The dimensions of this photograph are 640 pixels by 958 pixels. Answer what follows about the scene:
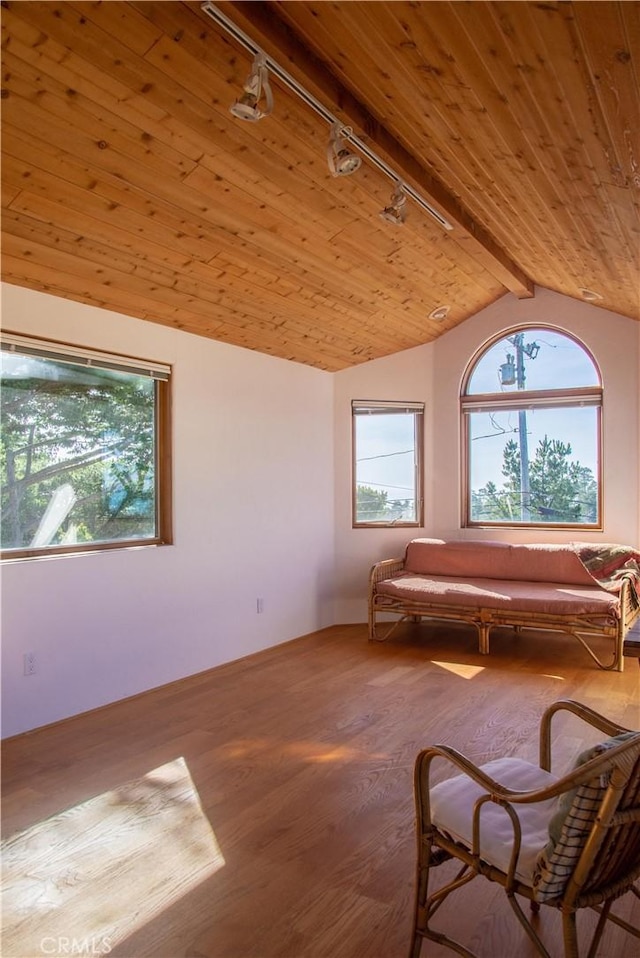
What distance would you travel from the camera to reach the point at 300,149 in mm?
2949

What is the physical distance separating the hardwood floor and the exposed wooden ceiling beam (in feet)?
9.17

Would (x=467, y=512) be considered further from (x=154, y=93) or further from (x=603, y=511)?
(x=154, y=93)

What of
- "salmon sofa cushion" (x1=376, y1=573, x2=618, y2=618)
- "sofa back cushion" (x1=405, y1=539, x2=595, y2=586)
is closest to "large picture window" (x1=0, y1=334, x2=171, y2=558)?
"salmon sofa cushion" (x1=376, y1=573, x2=618, y2=618)

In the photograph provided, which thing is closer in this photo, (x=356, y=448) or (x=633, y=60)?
(x=633, y=60)

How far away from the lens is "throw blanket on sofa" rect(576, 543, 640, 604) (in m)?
4.94

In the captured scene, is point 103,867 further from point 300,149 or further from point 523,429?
point 523,429

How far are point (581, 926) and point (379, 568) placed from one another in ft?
12.1

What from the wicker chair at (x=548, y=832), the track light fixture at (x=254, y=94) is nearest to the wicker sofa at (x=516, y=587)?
the wicker chair at (x=548, y=832)

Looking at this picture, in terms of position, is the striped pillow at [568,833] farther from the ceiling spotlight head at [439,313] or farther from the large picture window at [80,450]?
the ceiling spotlight head at [439,313]

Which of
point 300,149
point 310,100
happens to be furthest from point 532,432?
point 310,100

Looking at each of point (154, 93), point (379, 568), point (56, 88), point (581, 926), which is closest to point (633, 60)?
point (154, 93)

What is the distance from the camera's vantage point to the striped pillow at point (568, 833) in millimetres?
1386

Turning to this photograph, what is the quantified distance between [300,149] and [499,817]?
2.73m

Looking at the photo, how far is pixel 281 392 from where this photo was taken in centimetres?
538
